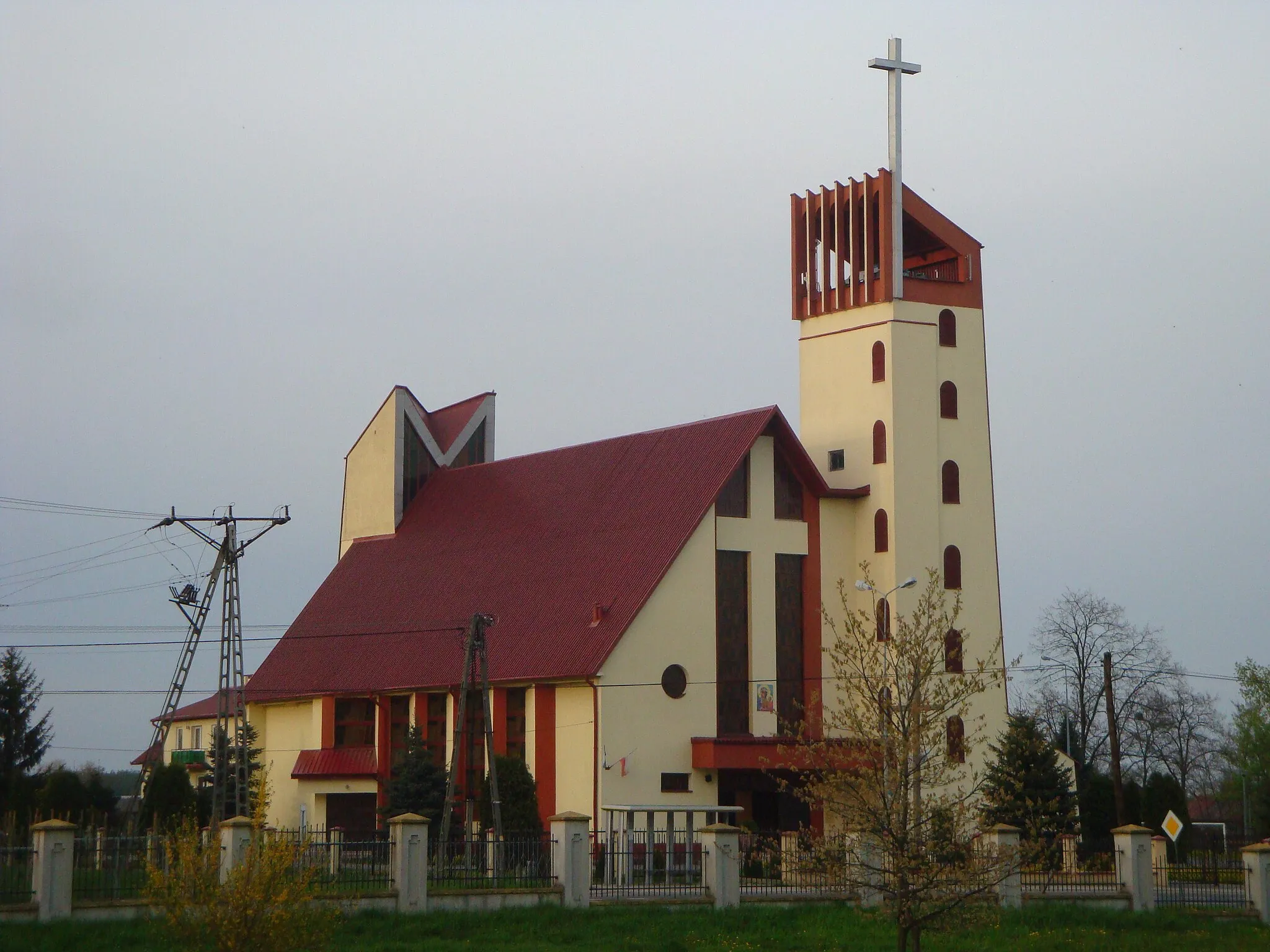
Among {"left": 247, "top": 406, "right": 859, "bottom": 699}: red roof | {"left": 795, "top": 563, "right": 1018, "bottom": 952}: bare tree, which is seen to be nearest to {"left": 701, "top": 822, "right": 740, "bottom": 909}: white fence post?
{"left": 795, "top": 563, "right": 1018, "bottom": 952}: bare tree

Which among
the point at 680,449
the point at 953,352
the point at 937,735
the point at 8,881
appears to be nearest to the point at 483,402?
the point at 680,449

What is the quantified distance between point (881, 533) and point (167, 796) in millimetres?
20081

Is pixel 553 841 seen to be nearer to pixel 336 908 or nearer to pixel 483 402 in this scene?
pixel 336 908

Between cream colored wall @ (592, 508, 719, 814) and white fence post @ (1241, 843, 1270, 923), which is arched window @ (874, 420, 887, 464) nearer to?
cream colored wall @ (592, 508, 719, 814)

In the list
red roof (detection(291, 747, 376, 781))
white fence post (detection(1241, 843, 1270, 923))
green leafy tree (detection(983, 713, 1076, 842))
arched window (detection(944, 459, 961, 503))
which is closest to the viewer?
white fence post (detection(1241, 843, 1270, 923))

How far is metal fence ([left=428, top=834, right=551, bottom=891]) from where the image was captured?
29.0 m

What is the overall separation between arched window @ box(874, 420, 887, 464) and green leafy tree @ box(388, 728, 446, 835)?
13623 mm

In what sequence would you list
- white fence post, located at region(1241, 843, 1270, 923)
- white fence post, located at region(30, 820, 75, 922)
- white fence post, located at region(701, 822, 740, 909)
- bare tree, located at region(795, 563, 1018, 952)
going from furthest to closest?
white fence post, located at region(1241, 843, 1270, 923) < white fence post, located at region(701, 822, 740, 909) < white fence post, located at region(30, 820, 75, 922) < bare tree, located at region(795, 563, 1018, 952)

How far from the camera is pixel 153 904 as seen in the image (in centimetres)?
2164

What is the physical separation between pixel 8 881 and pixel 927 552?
84.8 feet

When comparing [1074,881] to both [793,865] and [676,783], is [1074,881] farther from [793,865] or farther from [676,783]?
[676,783]

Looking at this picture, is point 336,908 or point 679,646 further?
point 679,646

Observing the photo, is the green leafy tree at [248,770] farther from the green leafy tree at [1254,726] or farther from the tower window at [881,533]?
the green leafy tree at [1254,726]

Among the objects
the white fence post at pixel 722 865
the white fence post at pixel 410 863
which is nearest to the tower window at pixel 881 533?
the white fence post at pixel 722 865
